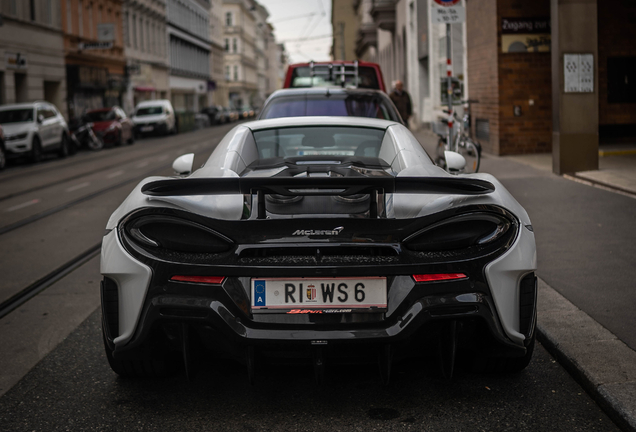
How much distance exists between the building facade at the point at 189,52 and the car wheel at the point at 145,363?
66498 millimetres

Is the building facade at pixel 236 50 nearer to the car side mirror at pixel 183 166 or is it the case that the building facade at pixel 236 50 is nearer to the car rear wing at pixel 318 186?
the car side mirror at pixel 183 166

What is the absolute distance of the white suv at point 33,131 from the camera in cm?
2241

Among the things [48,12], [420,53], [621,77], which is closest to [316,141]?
[621,77]

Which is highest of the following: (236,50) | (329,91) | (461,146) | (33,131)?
(236,50)

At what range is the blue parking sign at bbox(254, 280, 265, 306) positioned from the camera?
319 cm

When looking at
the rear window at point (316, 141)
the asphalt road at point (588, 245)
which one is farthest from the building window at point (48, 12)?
the rear window at point (316, 141)

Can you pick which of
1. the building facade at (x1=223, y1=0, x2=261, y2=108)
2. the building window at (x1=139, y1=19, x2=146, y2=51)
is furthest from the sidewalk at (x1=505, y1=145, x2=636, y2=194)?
the building facade at (x1=223, y1=0, x2=261, y2=108)

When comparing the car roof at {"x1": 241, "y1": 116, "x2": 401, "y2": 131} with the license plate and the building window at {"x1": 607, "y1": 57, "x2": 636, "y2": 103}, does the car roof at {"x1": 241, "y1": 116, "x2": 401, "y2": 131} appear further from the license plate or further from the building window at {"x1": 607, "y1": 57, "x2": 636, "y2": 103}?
the building window at {"x1": 607, "y1": 57, "x2": 636, "y2": 103}

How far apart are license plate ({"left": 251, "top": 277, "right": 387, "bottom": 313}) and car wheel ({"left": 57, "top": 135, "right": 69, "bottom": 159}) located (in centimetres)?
2378

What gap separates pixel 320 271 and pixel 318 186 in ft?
1.13

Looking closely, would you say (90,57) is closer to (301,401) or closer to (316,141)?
(316,141)

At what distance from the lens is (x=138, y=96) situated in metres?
55.6

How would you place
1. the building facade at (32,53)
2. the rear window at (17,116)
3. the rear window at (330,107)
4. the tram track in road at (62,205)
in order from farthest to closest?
the building facade at (32,53) < the rear window at (17,116) < the tram track in road at (62,205) < the rear window at (330,107)

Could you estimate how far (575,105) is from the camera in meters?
12.2
